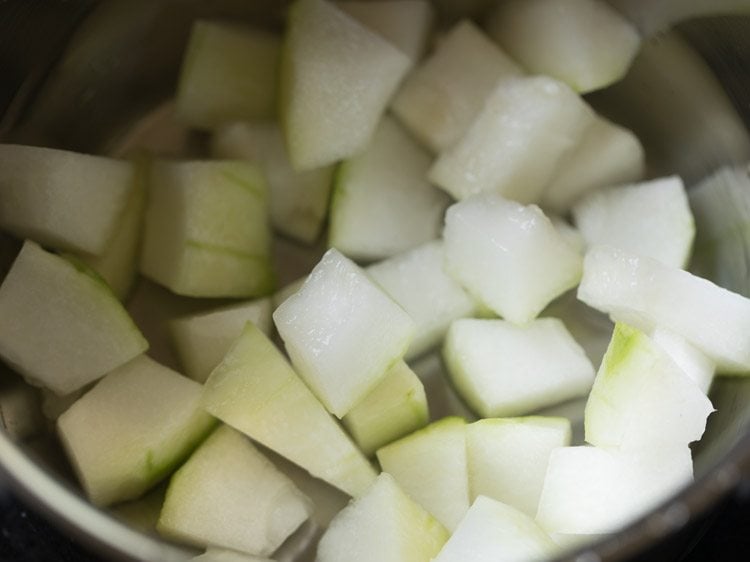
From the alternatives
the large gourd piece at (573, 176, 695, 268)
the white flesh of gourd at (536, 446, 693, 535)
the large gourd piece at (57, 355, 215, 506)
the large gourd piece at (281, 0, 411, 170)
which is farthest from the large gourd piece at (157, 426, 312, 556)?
the large gourd piece at (573, 176, 695, 268)

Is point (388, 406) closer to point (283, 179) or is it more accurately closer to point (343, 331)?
point (343, 331)

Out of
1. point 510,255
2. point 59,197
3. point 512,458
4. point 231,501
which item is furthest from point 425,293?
point 59,197

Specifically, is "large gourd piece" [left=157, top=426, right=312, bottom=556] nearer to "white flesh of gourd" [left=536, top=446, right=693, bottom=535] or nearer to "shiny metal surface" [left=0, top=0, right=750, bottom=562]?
"shiny metal surface" [left=0, top=0, right=750, bottom=562]

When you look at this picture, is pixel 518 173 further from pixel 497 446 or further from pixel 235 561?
pixel 235 561

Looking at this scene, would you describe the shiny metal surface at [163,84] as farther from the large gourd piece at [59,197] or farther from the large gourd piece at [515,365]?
the large gourd piece at [515,365]

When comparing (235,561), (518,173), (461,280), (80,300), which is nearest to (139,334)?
(80,300)

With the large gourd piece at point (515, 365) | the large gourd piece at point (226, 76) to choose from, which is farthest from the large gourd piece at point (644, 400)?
the large gourd piece at point (226, 76)

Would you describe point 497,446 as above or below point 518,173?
below
